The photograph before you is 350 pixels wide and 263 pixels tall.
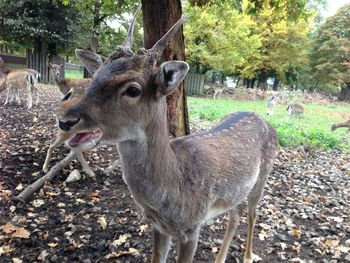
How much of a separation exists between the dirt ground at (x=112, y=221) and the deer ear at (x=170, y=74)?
194 centimetres

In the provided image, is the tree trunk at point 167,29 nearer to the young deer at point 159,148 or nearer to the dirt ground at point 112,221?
the dirt ground at point 112,221

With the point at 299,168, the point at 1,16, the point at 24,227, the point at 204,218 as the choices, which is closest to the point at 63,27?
the point at 1,16

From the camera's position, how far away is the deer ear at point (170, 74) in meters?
1.95

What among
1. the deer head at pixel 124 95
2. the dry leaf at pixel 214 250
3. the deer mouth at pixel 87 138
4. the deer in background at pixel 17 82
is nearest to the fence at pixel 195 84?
the deer in background at pixel 17 82

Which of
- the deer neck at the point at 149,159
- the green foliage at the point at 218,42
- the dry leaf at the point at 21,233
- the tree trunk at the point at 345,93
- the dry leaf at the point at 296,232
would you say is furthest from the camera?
the tree trunk at the point at 345,93

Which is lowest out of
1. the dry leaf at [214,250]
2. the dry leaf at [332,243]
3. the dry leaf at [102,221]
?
the dry leaf at [332,243]

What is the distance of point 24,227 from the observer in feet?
11.7

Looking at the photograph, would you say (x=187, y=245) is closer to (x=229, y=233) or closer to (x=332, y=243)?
(x=229, y=233)

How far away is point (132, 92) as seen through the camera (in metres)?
1.95

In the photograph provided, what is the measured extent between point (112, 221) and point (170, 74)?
7.81 ft

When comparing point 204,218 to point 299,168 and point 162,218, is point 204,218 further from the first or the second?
point 299,168

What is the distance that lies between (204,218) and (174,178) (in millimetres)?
439

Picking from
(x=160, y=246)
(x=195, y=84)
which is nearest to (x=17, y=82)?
(x=160, y=246)

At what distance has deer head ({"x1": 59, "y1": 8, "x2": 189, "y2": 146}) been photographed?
186cm
